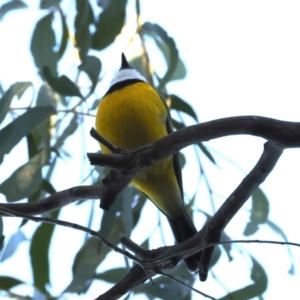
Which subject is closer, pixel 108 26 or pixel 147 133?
pixel 147 133

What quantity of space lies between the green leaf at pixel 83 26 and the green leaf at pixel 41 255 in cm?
59

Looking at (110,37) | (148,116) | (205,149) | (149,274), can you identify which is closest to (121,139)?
(148,116)

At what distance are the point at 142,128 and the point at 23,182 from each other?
14.6 inches

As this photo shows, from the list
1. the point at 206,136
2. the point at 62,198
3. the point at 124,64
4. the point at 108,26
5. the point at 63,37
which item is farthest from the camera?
the point at 124,64

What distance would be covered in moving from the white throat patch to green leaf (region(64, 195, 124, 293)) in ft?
1.47

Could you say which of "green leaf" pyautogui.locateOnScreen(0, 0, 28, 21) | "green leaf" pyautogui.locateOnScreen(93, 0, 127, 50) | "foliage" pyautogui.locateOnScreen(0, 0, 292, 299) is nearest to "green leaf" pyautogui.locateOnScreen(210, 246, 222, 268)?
"foliage" pyautogui.locateOnScreen(0, 0, 292, 299)

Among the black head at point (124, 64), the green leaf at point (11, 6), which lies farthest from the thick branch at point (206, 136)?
the black head at point (124, 64)

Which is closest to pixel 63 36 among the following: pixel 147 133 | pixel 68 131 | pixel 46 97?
pixel 46 97

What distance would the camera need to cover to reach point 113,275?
1775mm

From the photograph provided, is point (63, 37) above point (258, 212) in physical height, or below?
above

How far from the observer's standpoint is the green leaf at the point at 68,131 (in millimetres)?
1976

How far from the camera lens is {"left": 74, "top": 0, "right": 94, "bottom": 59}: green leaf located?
79.2 inches

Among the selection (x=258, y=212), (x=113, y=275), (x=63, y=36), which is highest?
(x=63, y=36)

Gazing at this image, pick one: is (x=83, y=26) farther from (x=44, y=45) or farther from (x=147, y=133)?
(x=147, y=133)
